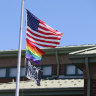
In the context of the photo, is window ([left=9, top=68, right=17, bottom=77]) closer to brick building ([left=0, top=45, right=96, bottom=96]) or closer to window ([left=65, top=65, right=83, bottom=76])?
brick building ([left=0, top=45, right=96, bottom=96])

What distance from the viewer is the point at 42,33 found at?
18.9 m

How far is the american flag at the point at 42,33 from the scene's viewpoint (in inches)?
736

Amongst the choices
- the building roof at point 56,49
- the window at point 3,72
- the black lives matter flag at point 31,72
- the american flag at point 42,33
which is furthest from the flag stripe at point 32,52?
the window at point 3,72

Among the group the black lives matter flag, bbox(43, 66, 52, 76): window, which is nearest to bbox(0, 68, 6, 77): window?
bbox(43, 66, 52, 76): window

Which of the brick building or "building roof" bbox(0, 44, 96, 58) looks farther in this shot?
"building roof" bbox(0, 44, 96, 58)

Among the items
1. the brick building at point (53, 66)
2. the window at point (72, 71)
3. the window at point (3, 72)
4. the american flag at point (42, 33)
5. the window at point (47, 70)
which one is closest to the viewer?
the american flag at point (42, 33)

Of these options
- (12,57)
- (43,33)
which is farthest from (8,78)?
(43,33)

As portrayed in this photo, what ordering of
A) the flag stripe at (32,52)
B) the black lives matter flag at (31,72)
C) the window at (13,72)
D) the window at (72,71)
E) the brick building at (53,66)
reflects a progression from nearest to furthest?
the black lives matter flag at (31,72) → the flag stripe at (32,52) → the window at (72,71) → the brick building at (53,66) → the window at (13,72)

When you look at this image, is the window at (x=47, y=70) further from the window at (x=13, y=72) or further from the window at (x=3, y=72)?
the window at (x=3, y=72)

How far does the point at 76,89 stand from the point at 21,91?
357cm

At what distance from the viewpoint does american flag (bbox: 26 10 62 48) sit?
18.7 metres

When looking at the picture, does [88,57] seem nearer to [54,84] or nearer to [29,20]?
[29,20]

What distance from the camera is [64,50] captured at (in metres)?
30.5

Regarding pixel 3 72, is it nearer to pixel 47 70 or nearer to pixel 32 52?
pixel 47 70
